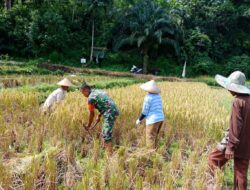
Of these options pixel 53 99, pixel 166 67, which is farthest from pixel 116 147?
pixel 166 67

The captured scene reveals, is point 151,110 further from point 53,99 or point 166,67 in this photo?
point 166,67

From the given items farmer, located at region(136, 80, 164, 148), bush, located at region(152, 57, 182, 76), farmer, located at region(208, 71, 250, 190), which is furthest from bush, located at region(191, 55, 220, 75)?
farmer, located at region(208, 71, 250, 190)

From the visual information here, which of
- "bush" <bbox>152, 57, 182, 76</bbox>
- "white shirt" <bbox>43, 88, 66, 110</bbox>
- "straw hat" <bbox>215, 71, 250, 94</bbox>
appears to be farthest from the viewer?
"bush" <bbox>152, 57, 182, 76</bbox>

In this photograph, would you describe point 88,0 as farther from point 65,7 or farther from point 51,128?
point 51,128

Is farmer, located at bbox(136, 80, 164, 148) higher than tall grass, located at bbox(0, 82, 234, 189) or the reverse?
higher

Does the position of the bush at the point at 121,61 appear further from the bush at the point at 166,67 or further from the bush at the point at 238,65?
the bush at the point at 238,65

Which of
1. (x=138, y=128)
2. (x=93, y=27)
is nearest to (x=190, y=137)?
(x=138, y=128)

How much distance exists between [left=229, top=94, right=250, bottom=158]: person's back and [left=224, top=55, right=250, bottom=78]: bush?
23.4 meters

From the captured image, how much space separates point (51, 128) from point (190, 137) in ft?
7.54

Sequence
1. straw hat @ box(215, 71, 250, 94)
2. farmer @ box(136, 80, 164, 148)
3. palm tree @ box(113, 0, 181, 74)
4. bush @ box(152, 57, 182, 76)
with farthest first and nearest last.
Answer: bush @ box(152, 57, 182, 76)
palm tree @ box(113, 0, 181, 74)
farmer @ box(136, 80, 164, 148)
straw hat @ box(215, 71, 250, 94)

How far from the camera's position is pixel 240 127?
137 inches

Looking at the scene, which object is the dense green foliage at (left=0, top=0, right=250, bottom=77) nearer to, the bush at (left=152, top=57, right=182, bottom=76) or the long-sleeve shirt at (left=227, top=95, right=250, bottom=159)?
the bush at (left=152, top=57, right=182, bottom=76)

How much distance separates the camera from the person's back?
3.49 m

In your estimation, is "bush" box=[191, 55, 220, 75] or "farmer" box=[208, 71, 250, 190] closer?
"farmer" box=[208, 71, 250, 190]
